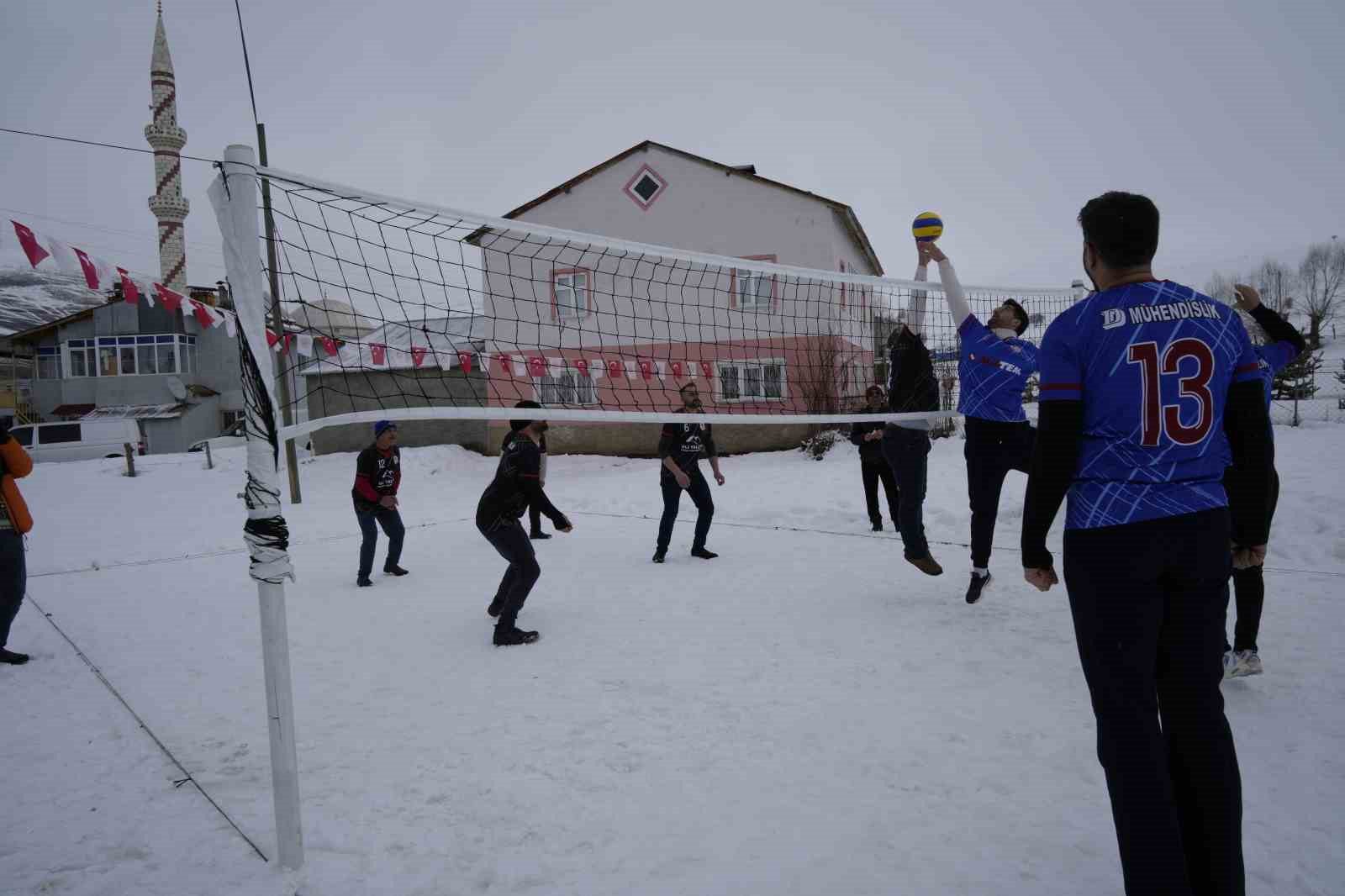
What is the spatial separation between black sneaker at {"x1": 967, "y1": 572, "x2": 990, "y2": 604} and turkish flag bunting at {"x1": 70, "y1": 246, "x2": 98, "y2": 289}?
28.8 feet

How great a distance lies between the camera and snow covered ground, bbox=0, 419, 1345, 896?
244 cm

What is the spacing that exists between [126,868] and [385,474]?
15.8 feet

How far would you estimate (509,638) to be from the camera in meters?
4.92

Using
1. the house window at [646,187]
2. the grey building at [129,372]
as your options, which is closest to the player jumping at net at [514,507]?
the house window at [646,187]

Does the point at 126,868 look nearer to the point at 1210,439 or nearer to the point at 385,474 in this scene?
the point at 1210,439

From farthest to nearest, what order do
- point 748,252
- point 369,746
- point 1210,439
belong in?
point 748,252 < point 369,746 < point 1210,439

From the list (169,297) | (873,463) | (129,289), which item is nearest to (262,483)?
(873,463)

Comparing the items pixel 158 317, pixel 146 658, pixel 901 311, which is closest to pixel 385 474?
pixel 146 658

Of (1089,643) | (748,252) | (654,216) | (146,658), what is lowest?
(146,658)

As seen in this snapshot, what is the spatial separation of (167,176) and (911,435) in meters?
57.8

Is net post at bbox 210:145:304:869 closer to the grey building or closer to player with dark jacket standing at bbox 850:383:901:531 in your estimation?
player with dark jacket standing at bbox 850:383:901:531

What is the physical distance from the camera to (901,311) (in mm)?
6539

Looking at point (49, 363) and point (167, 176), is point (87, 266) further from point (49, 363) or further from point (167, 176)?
point (167, 176)

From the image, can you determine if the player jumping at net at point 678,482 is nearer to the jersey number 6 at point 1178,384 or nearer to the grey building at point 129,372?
the jersey number 6 at point 1178,384
